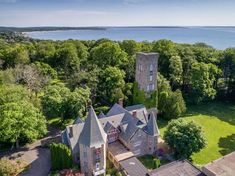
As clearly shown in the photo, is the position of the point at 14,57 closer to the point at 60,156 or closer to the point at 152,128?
the point at 60,156

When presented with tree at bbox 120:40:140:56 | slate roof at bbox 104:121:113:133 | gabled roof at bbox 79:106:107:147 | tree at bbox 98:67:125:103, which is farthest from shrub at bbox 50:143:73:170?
tree at bbox 120:40:140:56

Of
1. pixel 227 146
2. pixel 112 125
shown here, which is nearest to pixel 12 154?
pixel 112 125

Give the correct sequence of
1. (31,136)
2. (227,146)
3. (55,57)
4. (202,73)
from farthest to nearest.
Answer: (55,57)
(202,73)
(227,146)
(31,136)

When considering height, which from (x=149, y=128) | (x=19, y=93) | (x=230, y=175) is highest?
(x=19, y=93)

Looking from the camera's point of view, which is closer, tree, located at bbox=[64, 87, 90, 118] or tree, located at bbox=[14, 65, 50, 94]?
tree, located at bbox=[64, 87, 90, 118]

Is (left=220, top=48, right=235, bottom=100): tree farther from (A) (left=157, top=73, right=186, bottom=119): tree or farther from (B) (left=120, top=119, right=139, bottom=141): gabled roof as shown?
(B) (left=120, top=119, right=139, bottom=141): gabled roof

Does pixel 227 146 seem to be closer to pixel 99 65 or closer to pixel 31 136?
pixel 31 136

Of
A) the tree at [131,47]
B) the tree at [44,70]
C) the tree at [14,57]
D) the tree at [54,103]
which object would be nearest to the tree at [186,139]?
the tree at [54,103]
